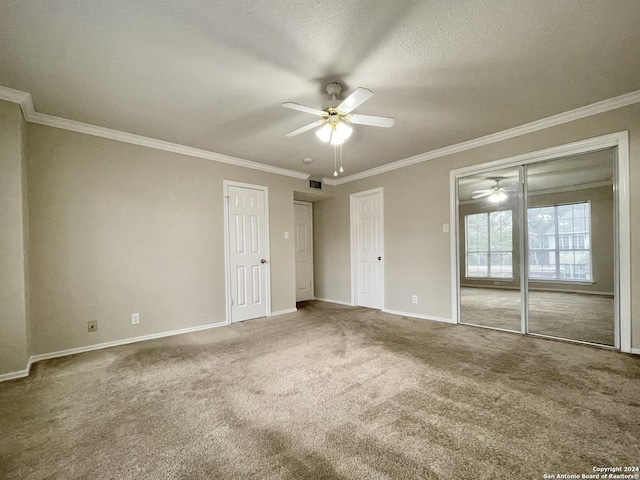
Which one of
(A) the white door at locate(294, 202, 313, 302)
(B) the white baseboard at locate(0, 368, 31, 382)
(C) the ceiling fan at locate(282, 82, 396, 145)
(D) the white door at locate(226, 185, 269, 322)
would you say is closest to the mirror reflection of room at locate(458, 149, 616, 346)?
(C) the ceiling fan at locate(282, 82, 396, 145)

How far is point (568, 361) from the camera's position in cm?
265

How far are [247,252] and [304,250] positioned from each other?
75.6 inches

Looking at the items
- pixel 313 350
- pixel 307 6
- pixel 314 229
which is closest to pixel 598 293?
pixel 313 350

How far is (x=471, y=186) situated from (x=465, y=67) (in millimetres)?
2164

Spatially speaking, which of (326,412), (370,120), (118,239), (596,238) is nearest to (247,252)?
(118,239)

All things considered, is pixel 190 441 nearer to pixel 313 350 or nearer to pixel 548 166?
pixel 313 350

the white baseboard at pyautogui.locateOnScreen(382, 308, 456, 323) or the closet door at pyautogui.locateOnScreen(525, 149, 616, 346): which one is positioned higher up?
the closet door at pyautogui.locateOnScreen(525, 149, 616, 346)

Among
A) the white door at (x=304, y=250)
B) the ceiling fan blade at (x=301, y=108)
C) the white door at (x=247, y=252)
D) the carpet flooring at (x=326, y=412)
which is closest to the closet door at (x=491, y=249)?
the carpet flooring at (x=326, y=412)

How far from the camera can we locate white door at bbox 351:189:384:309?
5051mm

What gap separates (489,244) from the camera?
3930mm

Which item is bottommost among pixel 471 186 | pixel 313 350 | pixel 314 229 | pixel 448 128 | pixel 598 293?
pixel 313 350

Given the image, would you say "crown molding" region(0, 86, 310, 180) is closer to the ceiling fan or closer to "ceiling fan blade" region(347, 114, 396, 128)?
the ceiling fan

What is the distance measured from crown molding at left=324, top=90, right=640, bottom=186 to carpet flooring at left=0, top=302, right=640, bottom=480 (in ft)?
8.37

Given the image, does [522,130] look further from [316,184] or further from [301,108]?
[316,184]
